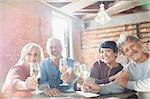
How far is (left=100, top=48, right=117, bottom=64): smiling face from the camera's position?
134 centimetres

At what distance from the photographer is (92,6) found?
1.38m

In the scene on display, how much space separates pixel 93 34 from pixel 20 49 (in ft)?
1.16

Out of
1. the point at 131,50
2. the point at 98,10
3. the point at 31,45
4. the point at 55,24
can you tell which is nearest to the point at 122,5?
the point at 98,10

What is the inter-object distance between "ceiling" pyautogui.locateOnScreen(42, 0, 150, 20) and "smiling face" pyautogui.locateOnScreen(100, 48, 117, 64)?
0.56 feet

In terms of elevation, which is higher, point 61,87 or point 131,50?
point 131,50

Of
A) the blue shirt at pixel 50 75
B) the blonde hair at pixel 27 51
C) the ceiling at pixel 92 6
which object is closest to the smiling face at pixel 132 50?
the ceiling at pixel 92 6

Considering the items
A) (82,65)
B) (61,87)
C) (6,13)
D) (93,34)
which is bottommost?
(61,87)

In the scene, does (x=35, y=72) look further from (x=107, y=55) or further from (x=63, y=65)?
(x=107, y=55)

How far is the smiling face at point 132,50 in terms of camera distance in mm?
1335

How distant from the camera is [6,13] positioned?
1.41m

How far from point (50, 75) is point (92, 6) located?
0.39 metres

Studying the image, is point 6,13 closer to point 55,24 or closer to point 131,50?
point 55,24

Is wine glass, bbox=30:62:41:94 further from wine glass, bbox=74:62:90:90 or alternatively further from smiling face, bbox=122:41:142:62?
smiling face, bbox=122:41:142:62

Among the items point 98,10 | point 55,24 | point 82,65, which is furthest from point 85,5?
point 82,65
